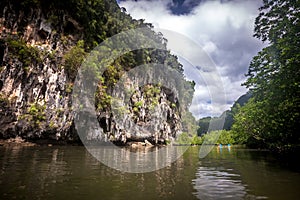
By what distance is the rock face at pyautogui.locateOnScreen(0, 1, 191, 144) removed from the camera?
2434 centimetres

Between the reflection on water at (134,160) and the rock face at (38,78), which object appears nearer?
the reflection on water at (134,160)

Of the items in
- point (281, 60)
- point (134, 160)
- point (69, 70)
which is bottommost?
point (134, 160)

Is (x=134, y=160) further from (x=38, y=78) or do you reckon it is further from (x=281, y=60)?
(x=38, y=78)

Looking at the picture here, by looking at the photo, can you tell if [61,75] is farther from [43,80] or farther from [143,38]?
[143,38]

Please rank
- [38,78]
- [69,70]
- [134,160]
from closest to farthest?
[134,160] < [38,78] < [69,70]

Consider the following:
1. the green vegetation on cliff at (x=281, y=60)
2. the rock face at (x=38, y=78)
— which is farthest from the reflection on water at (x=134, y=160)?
the rock face at (x=38, y=78)

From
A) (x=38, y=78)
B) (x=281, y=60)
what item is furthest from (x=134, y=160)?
(x=38, y=78)


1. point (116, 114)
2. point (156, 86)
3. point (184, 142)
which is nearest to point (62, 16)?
point (116, 114)

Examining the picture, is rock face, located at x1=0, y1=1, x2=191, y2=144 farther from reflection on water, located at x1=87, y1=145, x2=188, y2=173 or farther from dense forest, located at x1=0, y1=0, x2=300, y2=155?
reflection on water, located at x1=87, y1=145, x2=188, y2=173

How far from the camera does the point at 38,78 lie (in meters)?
26.7

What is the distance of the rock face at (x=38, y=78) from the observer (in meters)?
24.3

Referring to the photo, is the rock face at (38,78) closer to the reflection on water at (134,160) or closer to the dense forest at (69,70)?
the dense forest at (69,70)

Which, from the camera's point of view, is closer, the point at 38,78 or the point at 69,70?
the point at 38,78

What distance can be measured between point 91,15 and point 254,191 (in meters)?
35.9
